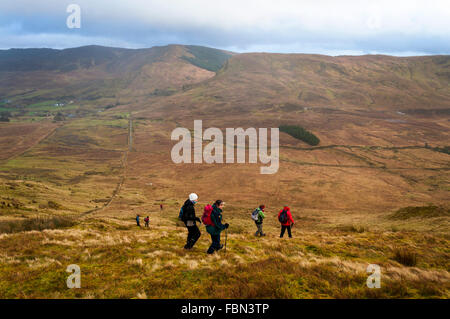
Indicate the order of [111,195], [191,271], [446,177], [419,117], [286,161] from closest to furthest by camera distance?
1. [191,271]
2. [111,195]
3. [446,177]
4. [286,161]
5. [419,117]

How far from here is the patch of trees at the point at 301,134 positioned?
94.8m

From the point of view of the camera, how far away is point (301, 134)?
326 ft

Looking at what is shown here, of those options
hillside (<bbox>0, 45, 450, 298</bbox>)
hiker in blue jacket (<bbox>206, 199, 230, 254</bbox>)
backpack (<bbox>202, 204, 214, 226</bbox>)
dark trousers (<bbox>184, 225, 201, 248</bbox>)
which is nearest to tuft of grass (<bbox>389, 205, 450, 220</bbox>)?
hillside (<bbox>0, 45, 450, 298</bbox>)

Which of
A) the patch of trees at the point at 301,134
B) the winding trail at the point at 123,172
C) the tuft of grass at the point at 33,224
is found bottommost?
the winding trail at the point at 123,172

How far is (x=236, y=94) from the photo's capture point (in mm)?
181875

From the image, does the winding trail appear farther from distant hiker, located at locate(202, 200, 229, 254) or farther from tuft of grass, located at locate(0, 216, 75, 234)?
distant hiker, located at locate(202, 200, 229, 254)

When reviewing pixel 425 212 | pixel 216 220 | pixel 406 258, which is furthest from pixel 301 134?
pixel 216 220

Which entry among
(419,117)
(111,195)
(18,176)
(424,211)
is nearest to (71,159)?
(18,176)

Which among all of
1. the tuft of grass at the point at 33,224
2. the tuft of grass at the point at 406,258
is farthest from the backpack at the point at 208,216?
the tuft of grass at the point at 33,224

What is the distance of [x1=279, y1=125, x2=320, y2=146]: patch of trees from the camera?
3730 inches

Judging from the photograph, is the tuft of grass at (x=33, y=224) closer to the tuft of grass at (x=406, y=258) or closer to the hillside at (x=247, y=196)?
the hillside at (x=247, y=196)
